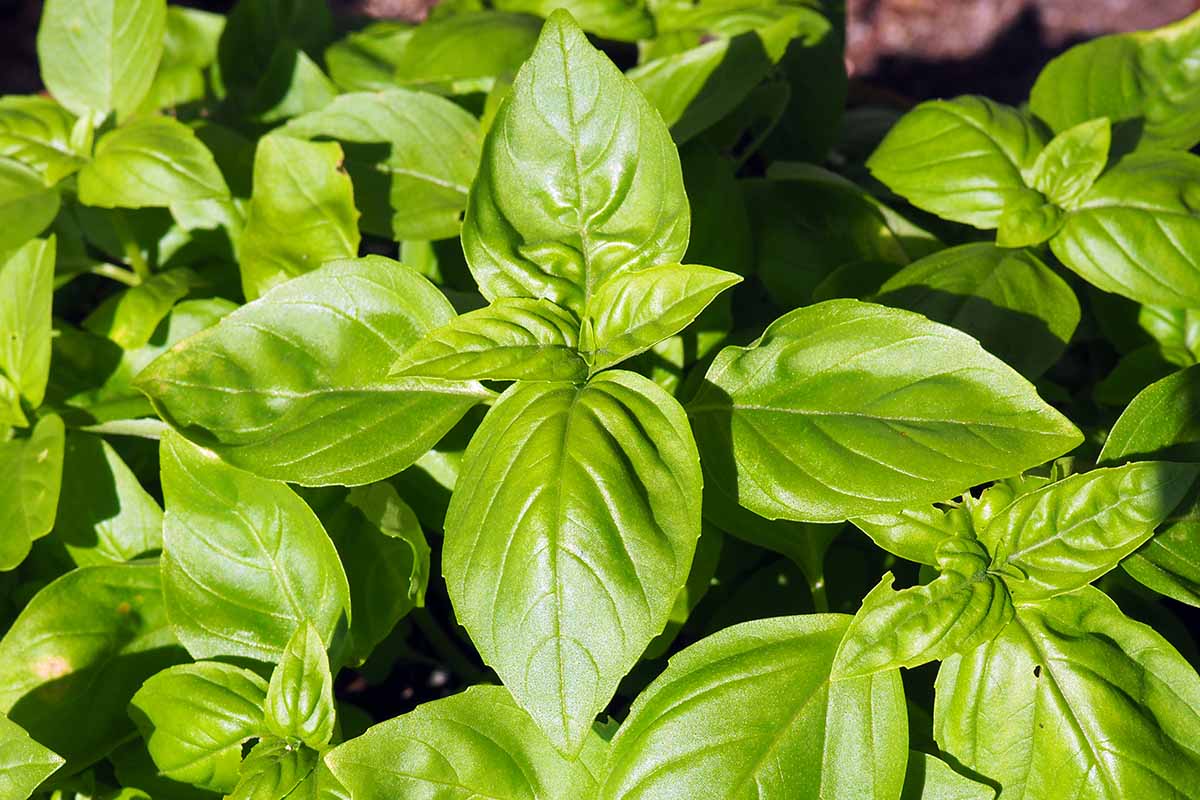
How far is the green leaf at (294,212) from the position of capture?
149 centimetres

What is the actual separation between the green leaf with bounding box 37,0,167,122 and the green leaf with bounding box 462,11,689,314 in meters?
0.78

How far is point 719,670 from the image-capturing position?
3.66 feet

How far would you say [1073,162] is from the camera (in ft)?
4.81

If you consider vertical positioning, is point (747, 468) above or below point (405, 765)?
above

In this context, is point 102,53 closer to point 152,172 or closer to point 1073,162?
point 152,172

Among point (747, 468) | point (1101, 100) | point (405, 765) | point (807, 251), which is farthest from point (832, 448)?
point (1101, 100)

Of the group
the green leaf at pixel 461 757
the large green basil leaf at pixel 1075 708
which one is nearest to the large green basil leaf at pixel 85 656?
the green leaf at pixel 461 757

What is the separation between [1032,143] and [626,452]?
0.86 meters

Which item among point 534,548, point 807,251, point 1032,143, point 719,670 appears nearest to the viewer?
point 534,548

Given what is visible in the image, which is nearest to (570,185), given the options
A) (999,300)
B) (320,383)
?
(320,383)

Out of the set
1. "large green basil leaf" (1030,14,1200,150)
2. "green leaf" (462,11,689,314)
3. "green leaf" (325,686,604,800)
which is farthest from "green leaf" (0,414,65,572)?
"large green basil leaf" (1030,14,1200,150)

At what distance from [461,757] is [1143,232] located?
108 centimetres

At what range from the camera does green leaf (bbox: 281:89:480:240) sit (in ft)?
5.33

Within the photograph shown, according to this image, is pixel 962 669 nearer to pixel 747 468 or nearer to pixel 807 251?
pixel 747 468
